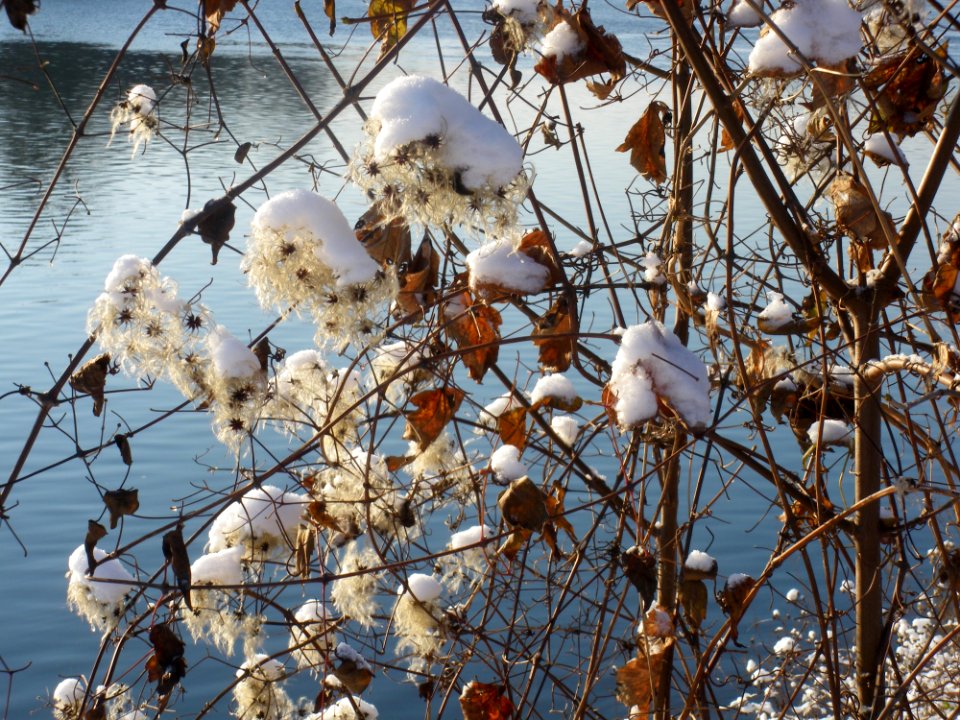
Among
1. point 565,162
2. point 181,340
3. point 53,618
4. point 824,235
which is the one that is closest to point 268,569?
point 53,618

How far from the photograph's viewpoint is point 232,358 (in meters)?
1.33

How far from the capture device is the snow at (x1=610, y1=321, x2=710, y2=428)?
123cm

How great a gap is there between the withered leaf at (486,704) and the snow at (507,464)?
369 mm

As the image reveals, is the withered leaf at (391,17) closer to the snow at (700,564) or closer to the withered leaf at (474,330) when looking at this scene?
the withered leaf at (474,330)

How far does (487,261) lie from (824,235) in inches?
19.8

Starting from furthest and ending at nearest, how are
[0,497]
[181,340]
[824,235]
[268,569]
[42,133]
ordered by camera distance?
[42,133] < [268,569] < [824,235] < [181,340] < [0,497]

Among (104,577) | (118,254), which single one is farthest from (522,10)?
(118,254)

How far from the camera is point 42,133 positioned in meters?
10.5

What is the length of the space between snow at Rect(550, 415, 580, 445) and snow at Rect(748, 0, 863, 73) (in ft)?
2.10

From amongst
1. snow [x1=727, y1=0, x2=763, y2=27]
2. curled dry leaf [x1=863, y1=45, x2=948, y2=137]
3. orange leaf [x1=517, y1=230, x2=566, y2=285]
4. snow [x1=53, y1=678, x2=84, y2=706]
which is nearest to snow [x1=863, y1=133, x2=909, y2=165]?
curled dry leaf [x1=863, y1=45, x2=948, y2=137]

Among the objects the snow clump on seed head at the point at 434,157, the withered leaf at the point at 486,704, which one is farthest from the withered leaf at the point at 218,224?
the withered leaf at the point at 486,704

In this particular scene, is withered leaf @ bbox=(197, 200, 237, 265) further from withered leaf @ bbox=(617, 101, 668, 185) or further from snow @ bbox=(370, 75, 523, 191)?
withered leaf @ bbox=(617, 101, 668, 185)

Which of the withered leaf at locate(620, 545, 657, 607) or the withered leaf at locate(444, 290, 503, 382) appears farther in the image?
the withered leaf at locate(620, 545, 657, 607)

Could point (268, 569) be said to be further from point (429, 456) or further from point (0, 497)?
point (0, 497)
